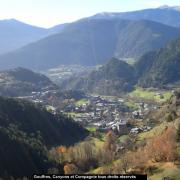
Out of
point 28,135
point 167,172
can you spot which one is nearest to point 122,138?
point 28,135

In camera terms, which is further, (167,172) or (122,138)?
(122,138)

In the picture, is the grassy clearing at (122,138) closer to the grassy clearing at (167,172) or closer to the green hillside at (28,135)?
the green hillside at (28,135)

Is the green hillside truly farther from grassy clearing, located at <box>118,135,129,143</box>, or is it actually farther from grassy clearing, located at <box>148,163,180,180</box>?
grassy clearing, located at <box>148,163,180,180</box>

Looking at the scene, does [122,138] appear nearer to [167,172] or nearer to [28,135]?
[28,135]

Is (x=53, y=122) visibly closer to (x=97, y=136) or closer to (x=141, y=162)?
(x=97, y=136)

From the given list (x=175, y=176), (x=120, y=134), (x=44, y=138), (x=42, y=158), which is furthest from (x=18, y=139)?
(x=175, y=176)

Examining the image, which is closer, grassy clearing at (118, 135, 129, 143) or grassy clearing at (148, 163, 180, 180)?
grassy clearing at (148, 163, 180, 180)

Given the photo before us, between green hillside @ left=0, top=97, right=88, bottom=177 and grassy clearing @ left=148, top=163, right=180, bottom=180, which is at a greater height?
grassy clearing @ left=148, top=163, right=180, bottom=180

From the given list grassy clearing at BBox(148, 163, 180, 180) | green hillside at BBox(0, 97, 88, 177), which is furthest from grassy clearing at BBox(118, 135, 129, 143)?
grassy clearing at BBox(148, 163, 180, 180)

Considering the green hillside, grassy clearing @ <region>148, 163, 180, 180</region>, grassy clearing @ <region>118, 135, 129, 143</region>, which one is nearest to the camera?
grassy clearing @ <region>148, 163, 180, 180</region>

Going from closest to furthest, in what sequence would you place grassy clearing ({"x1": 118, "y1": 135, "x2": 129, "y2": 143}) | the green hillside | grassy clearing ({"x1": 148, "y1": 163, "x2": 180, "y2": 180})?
grassy clearing ({"x1": 148, "y1": 163, "x2": 180, "y2": 180})
the green hillside
grassy clearing ({"x1": 118, "y1": 135, "x2": 129, "y2": 143})

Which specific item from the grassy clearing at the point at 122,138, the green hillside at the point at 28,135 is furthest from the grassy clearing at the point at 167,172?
the grassy clearing at the point at 122,138
